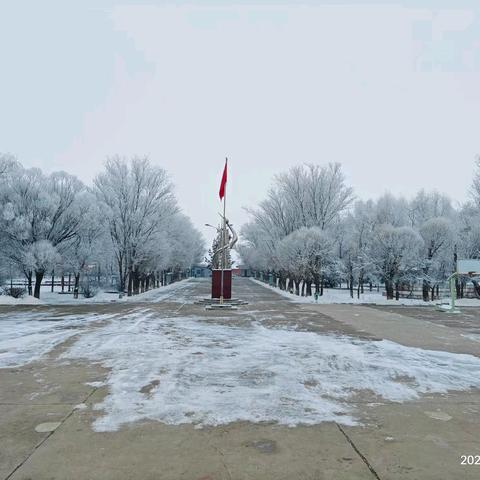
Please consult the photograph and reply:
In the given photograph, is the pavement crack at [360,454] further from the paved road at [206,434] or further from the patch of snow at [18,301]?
the patch of snow at [18,301]

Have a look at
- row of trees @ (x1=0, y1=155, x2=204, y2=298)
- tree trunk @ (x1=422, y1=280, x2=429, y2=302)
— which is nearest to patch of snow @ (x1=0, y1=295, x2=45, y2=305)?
row of trees @ (x1=0, y1=155, x2=204, y2=298)

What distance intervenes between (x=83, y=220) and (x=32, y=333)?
18200 mm

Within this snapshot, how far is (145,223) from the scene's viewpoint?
120 ft

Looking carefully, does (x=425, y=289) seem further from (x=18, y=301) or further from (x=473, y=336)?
(x=18, y=301)

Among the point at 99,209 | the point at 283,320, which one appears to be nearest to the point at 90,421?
the point at 283,320

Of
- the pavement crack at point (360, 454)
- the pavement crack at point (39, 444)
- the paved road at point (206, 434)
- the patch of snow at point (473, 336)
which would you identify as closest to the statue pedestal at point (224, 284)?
the patch of snow at point (473, 336)

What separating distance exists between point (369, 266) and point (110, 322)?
2444cm

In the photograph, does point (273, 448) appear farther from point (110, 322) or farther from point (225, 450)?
point (110, 322)

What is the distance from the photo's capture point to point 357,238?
47.6 meters

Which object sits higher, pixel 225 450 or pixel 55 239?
pixel 55 239

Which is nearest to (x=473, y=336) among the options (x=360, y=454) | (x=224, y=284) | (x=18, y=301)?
(x=360, y=454)

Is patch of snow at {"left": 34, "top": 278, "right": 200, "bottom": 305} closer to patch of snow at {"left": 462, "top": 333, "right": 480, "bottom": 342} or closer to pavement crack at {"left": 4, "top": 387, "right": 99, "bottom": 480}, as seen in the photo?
patch of snow at {"left": 462, "top": 333, "right": 480, "bottom": 342}

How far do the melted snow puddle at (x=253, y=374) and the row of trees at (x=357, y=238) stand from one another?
2304 cm

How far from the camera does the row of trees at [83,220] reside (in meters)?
28.5
